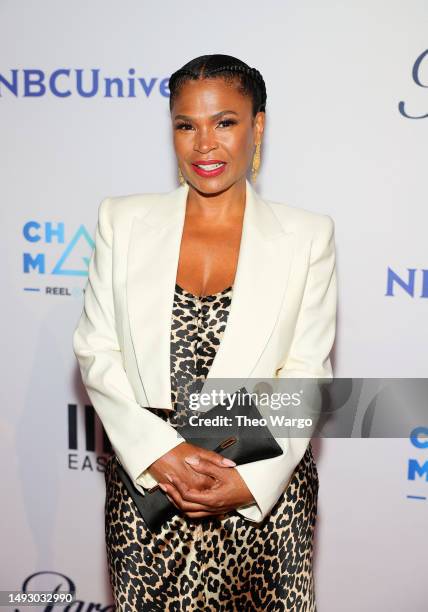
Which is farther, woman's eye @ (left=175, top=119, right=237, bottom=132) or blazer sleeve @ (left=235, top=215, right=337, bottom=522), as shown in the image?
woman's eye @ (left=175, top=119, right=237, bottom=132)

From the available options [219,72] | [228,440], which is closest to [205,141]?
[219,72]

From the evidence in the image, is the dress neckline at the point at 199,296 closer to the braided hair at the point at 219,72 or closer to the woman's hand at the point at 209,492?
the woman's hand at the point at 209,492

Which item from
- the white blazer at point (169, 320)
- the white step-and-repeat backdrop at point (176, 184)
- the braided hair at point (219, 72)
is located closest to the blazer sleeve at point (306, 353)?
the white blazer at point (169, 320)

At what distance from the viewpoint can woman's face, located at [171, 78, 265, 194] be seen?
6.46 feet

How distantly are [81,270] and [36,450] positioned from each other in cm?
89

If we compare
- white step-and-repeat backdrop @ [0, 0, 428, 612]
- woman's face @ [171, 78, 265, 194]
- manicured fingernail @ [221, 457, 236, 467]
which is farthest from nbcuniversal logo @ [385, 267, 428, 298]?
manicured fingernail @ [221, 457, 236, 467]

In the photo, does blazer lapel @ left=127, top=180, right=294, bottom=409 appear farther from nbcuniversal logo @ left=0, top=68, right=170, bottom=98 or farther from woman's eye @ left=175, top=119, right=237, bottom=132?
nbcuniversal logo @ left=0, top=68, right=170, bottom=98

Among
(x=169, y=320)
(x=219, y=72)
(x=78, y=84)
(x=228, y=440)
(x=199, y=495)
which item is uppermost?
(x=78, y=84)

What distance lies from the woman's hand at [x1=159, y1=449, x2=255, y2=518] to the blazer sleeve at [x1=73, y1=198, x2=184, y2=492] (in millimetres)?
80

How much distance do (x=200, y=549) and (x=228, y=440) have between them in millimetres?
318

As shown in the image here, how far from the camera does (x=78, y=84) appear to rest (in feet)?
9.69

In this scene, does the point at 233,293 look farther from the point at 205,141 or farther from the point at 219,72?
the point at 219,72

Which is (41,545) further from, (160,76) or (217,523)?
(160,76)

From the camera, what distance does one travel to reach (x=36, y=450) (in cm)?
331
